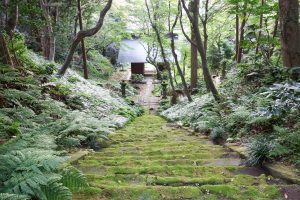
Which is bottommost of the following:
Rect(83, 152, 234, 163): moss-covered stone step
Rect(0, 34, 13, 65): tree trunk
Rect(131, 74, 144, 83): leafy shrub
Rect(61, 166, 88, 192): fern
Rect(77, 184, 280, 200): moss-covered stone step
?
Rect(83, 152, 234, 163): moss-covered stone step

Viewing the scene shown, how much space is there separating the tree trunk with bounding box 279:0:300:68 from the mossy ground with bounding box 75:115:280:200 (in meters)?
3.21

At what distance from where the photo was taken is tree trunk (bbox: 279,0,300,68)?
289 inches

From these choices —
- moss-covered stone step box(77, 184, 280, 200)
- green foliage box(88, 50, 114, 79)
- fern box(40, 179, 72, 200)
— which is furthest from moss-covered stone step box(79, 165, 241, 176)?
green foliage box(88, 50, 114, 79)

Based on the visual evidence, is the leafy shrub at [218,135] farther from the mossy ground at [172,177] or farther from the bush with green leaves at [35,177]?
the bush with green leaves at [35,177]

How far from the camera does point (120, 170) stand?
4059 millimetres

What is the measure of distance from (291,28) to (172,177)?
5.40 meters

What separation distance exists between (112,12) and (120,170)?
25.8 meters

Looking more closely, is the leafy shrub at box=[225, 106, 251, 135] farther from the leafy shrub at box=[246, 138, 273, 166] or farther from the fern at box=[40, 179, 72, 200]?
the fern at box=[40, 179, 72, 200]

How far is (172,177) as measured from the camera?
143 inches

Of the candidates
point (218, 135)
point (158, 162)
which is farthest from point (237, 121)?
point (158, 162)

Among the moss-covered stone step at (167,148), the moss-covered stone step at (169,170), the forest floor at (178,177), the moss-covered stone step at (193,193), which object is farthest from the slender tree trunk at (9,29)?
the moss-covered stone step at (193,193)

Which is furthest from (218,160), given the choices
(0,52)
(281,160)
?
(0,52)

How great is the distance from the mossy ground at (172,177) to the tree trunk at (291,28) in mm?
3213

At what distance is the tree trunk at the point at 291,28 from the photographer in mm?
7348
